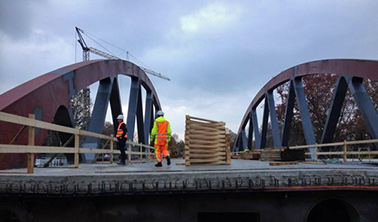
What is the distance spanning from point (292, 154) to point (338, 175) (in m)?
5.83

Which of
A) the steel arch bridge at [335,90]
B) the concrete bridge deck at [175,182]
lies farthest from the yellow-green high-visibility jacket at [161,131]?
the steel arch bridge at [335,90]

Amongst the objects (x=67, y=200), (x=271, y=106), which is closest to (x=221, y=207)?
(x=67, y=200)

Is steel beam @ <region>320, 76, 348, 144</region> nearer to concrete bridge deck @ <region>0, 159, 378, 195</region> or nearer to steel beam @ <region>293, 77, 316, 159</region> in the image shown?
steel beam @ <region>293, 77, 316, 159</region>

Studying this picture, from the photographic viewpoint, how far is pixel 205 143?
10.1 m

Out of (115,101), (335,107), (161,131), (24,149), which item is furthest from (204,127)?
(335,107)

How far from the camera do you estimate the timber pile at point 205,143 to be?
9.61 m

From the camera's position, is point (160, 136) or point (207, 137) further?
point (207, 137)

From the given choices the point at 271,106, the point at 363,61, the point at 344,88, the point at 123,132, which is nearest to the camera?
the point at 123,132

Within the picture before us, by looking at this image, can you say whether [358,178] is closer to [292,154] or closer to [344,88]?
[292,154]

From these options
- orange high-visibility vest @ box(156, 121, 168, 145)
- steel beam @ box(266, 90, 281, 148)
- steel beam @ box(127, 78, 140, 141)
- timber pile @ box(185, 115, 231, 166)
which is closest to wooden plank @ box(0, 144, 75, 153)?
orange high-visibility vest @ box(156, 121, 168, 145)

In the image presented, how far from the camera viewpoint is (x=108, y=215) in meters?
4.96

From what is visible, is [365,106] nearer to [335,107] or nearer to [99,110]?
[335,107]

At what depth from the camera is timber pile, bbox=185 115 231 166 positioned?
9609 mm

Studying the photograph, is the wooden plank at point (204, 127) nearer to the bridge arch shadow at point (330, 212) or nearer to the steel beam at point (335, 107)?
the bridge arch shadow at point (330, 212)
